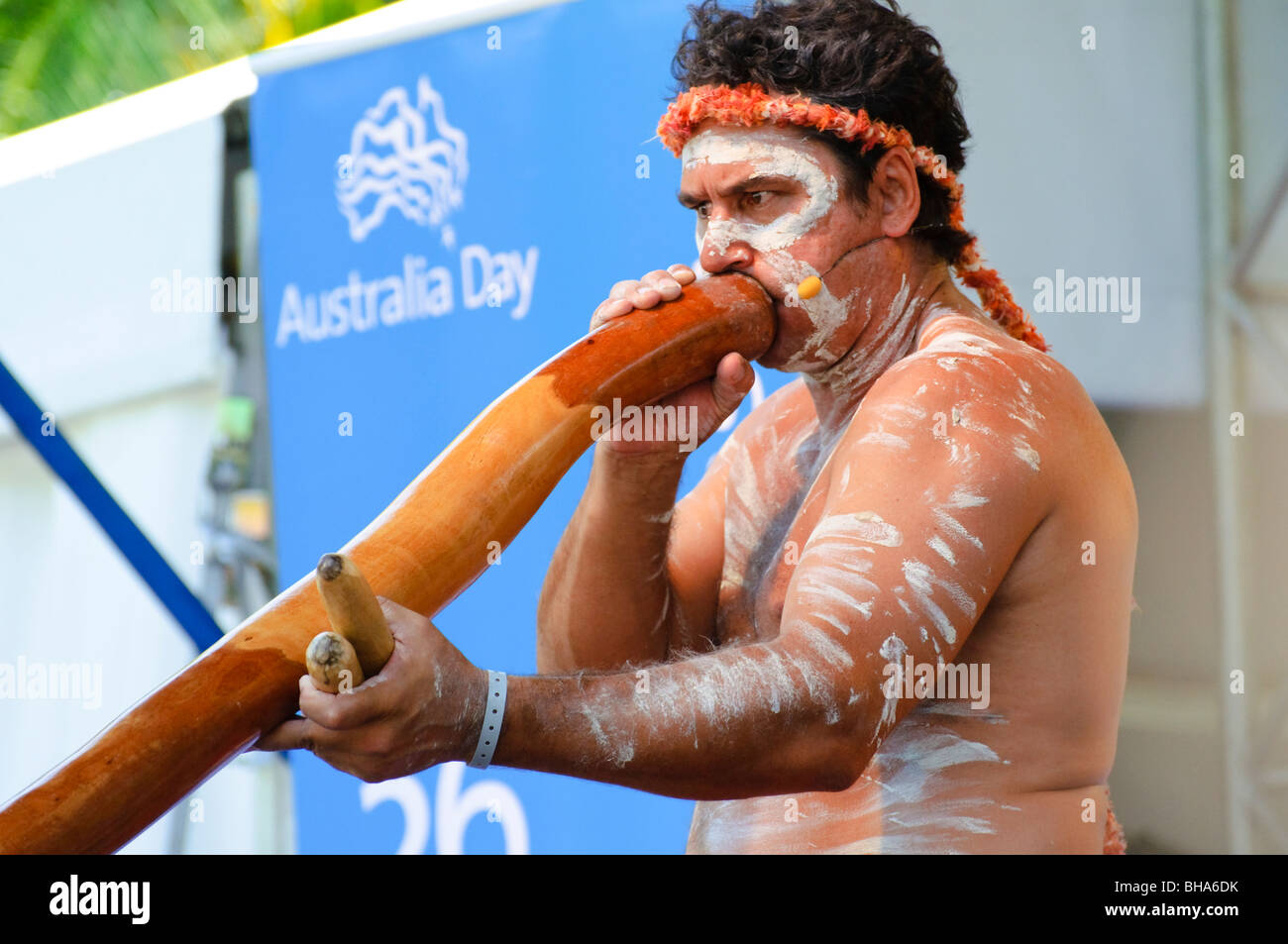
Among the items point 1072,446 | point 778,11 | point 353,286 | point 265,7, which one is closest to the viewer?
point 1072,446

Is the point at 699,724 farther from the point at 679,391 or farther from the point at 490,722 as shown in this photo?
the point at 679,391

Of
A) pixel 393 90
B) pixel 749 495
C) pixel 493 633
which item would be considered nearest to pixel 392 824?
pixel 493 633

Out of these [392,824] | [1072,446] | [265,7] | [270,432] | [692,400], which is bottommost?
[392,824]

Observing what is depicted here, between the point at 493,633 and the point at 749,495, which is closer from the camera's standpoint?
the point at 749,495

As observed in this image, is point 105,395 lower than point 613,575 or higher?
higher

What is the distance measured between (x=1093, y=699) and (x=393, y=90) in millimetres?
2967

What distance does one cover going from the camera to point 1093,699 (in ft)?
7.43

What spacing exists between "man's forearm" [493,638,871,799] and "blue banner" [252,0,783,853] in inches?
71.2

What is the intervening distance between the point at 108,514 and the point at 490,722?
258cm

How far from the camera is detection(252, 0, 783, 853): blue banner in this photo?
3770mm

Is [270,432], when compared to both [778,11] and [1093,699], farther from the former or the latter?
[1093,699]

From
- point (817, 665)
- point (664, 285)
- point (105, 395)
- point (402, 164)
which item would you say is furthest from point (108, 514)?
point (817, 665)

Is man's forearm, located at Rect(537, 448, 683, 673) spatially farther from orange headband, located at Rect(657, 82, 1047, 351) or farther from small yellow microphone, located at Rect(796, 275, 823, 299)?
orange headband, located at Rect(657, 82, 1047, 351)

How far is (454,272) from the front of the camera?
4.14m
